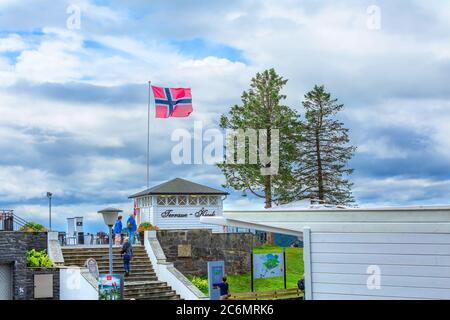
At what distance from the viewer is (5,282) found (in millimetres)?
25203

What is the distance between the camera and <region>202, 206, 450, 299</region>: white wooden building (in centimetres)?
1335

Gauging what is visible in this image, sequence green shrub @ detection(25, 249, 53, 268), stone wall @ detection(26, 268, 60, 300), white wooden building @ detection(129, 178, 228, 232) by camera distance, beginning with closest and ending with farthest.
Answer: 1. stone wall @ detection(26, 268, 60, 300)
2. green shrub @ detection(25, 249, 53, 268)
3. white wooden building @ detection(129, 178, 228, 232)

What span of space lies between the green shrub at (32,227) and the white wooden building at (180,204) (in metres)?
10.7

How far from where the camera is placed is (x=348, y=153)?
50.4 metres

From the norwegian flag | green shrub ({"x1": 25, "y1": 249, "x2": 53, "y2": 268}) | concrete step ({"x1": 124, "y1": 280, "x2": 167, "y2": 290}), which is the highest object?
the norwegian flag

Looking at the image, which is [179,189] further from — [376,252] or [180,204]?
[376,252]

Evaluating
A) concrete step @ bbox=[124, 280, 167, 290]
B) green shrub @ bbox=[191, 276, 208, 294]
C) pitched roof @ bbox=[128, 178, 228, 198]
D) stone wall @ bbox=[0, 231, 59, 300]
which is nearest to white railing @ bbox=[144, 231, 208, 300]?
concrete step @ bbox=[124, 280, 167, 290]

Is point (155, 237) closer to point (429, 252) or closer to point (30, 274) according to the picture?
point (30, 274)

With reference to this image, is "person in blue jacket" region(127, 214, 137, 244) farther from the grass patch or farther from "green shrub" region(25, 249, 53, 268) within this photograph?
"green shrub" region(25, 249, 53, 268)

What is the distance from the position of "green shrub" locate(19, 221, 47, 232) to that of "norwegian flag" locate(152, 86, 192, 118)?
39.2ft

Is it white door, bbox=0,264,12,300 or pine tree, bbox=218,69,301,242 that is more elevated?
pine tree, bbox=218,69,301,242

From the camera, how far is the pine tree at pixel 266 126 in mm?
45219

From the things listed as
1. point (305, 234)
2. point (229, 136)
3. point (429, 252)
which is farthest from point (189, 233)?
point (429, 252)

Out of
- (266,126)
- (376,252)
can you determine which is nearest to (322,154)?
(266,126)
